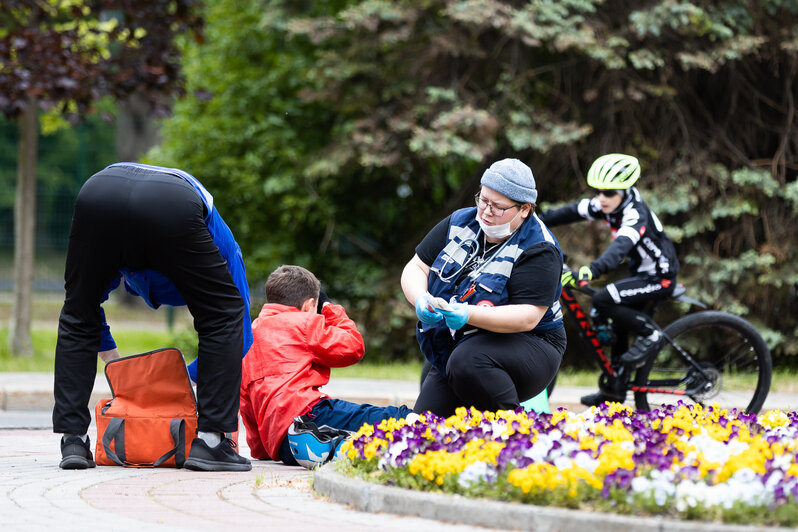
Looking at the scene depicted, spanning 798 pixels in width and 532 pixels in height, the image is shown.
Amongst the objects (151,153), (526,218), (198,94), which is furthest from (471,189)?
(526,218)

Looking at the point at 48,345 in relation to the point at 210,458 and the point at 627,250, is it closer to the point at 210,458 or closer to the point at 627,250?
the point at 627,250

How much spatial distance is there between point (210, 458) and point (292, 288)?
1.01m

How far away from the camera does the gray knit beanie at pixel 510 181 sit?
504 cm

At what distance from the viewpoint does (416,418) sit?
16.2 ft

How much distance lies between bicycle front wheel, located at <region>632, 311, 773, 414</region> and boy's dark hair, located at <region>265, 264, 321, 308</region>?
109 inches

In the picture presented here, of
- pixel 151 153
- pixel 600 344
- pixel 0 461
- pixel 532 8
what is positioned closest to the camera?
pixel 0 461

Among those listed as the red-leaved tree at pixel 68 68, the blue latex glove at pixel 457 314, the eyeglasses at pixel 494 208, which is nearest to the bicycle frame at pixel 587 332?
the eyeglasses at pixel 494 208

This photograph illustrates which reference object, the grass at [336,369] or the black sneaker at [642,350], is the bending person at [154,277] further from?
the grass at [336,369]

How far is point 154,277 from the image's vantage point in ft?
17.0

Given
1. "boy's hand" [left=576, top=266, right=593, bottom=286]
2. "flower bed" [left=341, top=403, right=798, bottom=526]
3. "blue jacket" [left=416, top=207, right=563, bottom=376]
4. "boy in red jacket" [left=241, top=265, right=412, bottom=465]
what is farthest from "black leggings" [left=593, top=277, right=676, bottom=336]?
"flower bed" [left=341, top=403, right=798, bottom=526]

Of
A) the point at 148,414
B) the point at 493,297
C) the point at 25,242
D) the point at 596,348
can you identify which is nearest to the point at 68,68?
the point at 25,242

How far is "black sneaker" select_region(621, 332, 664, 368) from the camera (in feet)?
24.1

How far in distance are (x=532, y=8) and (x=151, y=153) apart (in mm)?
5280

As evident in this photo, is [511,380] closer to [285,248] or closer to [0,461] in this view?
[0,461]
